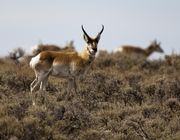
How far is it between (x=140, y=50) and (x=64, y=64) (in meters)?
16.2

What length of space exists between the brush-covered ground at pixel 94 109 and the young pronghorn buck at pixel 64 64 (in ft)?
1.49

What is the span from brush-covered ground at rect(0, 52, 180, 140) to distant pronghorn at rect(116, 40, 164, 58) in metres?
9.25

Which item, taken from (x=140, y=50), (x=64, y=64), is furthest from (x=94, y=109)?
(x=140, y=50)

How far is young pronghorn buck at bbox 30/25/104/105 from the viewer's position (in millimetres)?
17156

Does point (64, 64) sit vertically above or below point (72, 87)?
above

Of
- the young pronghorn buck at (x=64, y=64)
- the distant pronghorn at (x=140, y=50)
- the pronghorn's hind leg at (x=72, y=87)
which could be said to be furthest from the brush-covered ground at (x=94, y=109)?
the distant pronghorn at (x=140, y=50)

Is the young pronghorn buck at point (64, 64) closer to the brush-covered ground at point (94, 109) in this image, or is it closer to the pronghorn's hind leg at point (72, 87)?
the pronghorn's hind leg at point (72, 87)

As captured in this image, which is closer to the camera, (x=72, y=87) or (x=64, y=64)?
(x=64, y=64)

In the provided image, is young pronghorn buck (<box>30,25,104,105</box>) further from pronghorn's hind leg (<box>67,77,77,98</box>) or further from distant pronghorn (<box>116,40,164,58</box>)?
distant pronghorn (<box>116,40,164,58</box>)

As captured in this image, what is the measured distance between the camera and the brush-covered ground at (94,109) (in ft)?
45.9

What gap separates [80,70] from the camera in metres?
17.4

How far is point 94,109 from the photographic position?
1653 cm

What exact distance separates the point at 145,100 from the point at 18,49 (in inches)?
402

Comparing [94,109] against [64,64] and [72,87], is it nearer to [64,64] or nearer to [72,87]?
[72,87]
